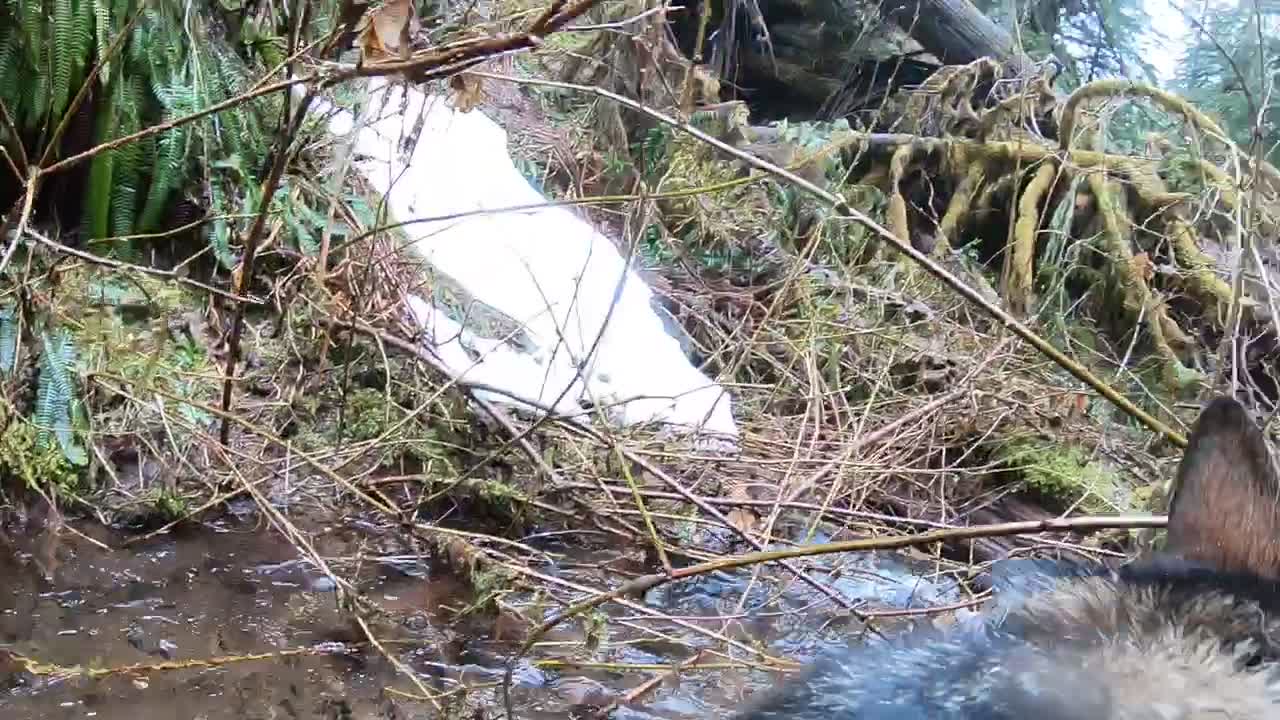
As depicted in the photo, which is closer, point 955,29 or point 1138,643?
point 1138,643

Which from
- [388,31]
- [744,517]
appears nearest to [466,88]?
[388,31]

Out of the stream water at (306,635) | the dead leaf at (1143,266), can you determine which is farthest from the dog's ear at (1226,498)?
the dead leaf at (1143,266)

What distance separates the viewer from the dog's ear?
183cm

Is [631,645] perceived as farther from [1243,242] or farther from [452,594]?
[1243,242]

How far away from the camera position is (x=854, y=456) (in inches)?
163

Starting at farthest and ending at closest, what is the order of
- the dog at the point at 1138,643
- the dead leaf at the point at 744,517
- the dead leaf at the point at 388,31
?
the dead leaf at the point at 744,517
the dead leaf at the point at 388,31
the dog at the point at 1138,643

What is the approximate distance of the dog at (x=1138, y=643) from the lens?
1464mm

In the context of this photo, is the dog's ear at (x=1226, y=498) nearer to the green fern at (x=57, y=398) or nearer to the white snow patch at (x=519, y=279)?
the white snow patch at (x=519, y=279)

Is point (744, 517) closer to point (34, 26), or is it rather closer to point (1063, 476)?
point (1063, 476)

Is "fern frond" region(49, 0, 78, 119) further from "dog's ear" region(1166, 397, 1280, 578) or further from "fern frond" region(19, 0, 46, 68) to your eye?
"dog's ear" region(1166, 397, 1280, 578)

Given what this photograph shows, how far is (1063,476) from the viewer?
452cm

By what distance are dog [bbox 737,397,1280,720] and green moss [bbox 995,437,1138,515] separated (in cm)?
258

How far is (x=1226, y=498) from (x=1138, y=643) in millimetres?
447

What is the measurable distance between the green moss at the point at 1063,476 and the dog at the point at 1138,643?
2.58 m
